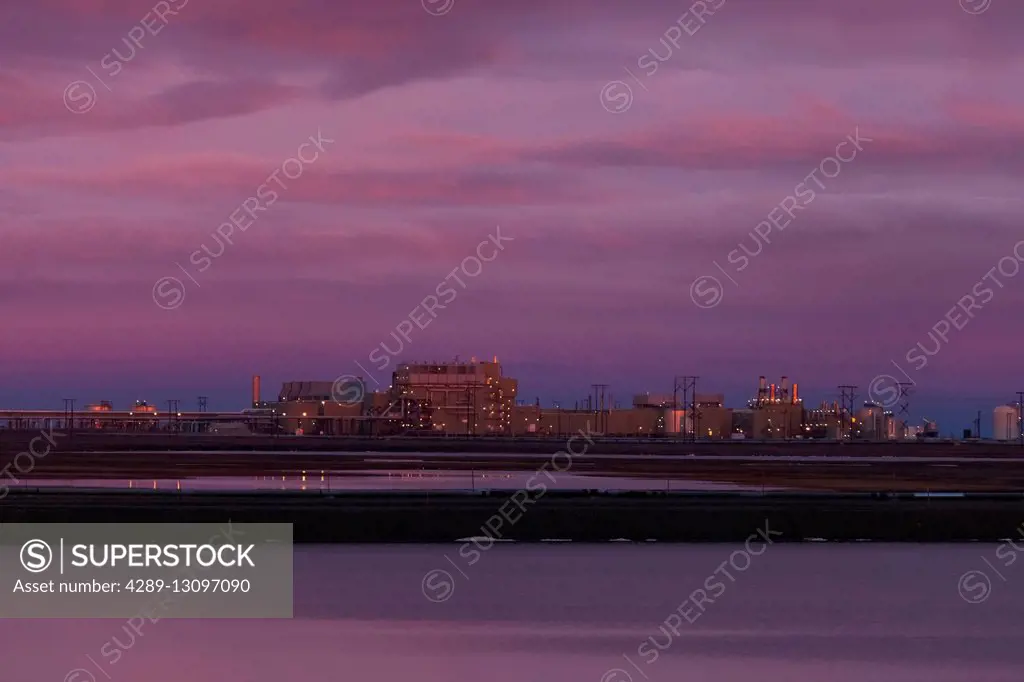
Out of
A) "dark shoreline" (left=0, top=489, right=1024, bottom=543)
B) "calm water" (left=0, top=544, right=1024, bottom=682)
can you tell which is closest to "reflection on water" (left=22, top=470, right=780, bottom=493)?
"dark shoreline" (left=0, top=489, right=1024, bottom=543)

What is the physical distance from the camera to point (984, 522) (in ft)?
140

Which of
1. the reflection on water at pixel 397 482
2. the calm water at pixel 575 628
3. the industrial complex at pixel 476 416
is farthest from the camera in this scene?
the industrial complex at pixel 476 416

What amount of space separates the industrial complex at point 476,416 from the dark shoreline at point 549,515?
113939 mm

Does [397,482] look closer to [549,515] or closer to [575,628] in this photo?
[549,515]

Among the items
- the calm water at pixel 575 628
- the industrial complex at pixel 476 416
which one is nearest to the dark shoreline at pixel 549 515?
the calm water at pixel 575 628

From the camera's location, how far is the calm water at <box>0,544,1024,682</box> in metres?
24.0

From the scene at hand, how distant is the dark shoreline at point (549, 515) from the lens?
39.2 meters

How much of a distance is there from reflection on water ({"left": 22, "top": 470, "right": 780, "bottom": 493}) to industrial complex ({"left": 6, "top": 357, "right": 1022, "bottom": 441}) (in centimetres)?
9168

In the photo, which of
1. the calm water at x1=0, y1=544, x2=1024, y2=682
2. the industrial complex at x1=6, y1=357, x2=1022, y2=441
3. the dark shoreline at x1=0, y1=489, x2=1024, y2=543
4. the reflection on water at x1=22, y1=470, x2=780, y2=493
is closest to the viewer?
the calm water at x1=0, y1=544, x2=1024, y2=682

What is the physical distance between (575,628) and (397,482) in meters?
29.8

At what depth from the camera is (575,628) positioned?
28.4 m

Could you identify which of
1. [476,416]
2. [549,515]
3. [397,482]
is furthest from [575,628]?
[476,416]

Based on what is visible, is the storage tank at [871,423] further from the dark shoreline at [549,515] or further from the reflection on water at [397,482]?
the dark shoreline at [549,515]

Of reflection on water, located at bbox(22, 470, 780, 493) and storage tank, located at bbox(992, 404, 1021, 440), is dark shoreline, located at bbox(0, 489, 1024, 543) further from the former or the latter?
storage tank, located at bbox(992, 404, 1021, 440)
